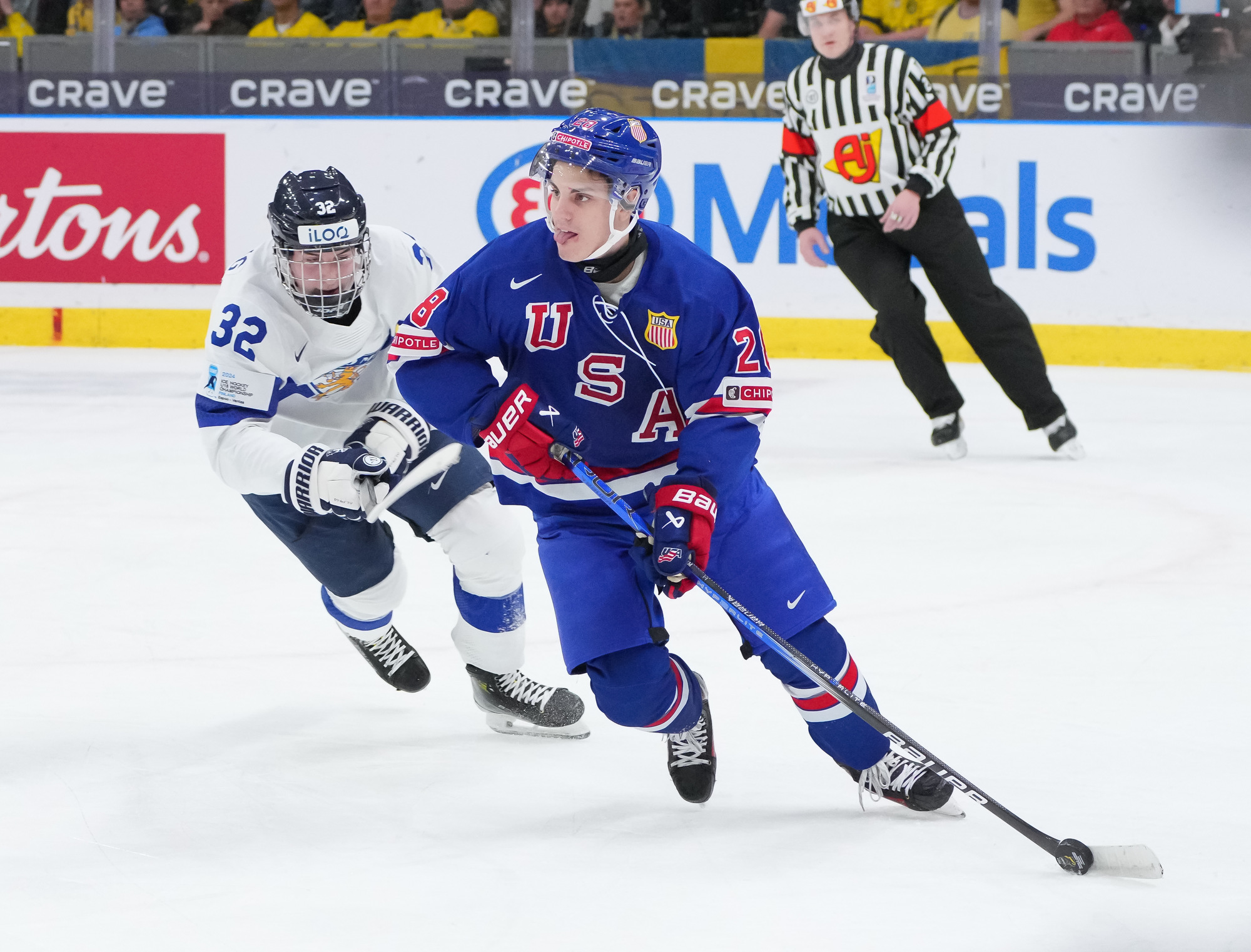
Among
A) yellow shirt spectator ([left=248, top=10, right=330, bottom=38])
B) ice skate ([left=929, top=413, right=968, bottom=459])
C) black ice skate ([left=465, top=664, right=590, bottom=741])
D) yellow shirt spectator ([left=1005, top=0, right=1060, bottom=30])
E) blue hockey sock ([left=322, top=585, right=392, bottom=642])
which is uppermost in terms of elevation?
yellow shirt spectator ([left=1005, top=0, right=1060, bottom=30])

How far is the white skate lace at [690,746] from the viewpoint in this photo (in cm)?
226

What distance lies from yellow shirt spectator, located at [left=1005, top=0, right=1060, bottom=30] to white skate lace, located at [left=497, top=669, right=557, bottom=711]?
4.72m

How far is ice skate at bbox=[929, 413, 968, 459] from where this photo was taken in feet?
16.0

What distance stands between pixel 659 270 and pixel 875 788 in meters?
0.77

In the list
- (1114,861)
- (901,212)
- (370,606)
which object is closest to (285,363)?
(370,606)

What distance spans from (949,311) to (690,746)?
9.96 ft

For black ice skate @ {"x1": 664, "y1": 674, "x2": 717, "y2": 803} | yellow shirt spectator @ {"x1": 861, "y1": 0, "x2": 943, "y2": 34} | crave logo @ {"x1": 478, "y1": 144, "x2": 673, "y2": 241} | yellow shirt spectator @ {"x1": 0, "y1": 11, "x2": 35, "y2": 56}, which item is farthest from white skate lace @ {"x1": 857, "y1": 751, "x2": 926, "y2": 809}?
yellow shirt spectator @ {"x1": 0, "y1": 11, "x2": 35, "y2": 56}

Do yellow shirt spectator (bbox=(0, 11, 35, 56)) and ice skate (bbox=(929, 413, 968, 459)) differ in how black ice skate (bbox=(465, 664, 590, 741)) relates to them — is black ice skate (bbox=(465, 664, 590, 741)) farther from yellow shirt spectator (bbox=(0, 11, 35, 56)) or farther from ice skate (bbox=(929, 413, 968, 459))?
yellow shirt spectator (bbox=(0, 11, 35, 56))

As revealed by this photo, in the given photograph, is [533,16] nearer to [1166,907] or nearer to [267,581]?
[267,581]

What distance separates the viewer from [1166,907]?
6.17 feet

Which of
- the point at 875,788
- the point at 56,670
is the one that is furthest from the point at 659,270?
the point at 56,670

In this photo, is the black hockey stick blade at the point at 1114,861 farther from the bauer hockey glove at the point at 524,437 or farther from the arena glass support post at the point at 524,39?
the arena glass support post at the point at 524,39

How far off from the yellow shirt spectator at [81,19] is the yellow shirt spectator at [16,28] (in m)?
0.18

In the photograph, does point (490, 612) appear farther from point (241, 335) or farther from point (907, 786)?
point (907, 786)
